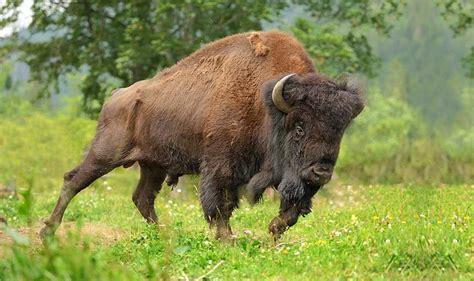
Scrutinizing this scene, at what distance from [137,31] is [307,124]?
1358 centimetres

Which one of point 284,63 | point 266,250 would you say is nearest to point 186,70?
point 284,63

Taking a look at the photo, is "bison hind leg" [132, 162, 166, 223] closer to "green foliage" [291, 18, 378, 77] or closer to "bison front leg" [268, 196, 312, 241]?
"bison front leg" [268, 196, 312, 241]

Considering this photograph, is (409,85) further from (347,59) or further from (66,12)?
(66,12)

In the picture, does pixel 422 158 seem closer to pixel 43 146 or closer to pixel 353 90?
pixel 353 90

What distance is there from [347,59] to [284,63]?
12.1 m

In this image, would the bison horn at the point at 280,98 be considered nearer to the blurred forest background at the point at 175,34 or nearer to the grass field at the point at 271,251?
the grass field at the point at 271,251

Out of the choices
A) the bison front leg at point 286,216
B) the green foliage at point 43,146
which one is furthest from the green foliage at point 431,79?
the green foliage at point 43,146

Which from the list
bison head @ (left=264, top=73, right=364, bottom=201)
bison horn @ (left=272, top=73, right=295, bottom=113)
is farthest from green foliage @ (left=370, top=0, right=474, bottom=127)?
bison horn @ (left=272, top=73, right=295, bottom=113)

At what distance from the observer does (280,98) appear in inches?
331

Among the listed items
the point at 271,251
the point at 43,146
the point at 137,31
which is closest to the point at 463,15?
the point at 137,31

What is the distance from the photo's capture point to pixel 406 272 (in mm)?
6266

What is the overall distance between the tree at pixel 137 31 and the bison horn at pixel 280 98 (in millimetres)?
11251

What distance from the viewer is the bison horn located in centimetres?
838

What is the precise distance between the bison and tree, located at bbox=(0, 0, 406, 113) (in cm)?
942
